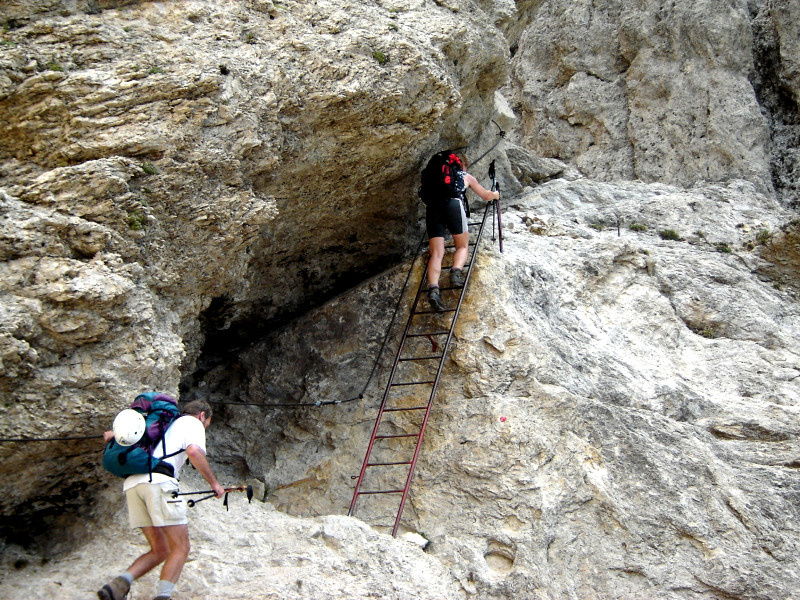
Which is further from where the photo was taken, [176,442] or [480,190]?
[480,190]

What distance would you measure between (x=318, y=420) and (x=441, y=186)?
279 cm

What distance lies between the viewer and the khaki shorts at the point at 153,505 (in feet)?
17.2

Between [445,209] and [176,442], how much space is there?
411 cm

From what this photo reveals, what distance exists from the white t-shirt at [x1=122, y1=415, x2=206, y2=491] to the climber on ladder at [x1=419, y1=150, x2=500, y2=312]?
3.16 m

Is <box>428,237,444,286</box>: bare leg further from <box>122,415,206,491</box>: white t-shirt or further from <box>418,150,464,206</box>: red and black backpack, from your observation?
<box>122,415,206,491</box>: white t-shirt

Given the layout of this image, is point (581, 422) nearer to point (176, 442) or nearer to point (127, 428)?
point (176, 442)

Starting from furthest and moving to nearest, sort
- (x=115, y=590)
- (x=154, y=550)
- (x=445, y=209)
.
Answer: (x=445, y=209)
(x=154, y=550)
(x=115, y=590)

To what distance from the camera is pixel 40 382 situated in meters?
5.51

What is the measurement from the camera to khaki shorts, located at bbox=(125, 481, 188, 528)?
525cm

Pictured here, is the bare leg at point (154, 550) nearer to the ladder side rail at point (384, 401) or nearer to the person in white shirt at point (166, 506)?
the person in white shirt at point (166, 506)

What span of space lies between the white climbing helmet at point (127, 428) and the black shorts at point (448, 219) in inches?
162

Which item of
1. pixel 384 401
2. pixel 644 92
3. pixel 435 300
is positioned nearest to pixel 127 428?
pixel 384 401

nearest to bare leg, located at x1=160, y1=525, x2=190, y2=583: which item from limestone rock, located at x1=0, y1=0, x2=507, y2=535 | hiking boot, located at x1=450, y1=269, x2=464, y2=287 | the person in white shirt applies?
the person in white shirt

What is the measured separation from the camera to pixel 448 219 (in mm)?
8422
